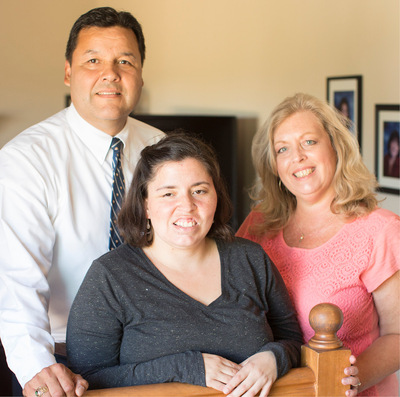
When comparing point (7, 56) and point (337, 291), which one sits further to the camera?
point (7, 56)

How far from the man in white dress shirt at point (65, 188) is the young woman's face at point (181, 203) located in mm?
344

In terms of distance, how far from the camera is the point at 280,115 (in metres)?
2.09

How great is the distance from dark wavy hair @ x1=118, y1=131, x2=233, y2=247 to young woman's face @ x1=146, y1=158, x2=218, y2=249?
0.07 ft

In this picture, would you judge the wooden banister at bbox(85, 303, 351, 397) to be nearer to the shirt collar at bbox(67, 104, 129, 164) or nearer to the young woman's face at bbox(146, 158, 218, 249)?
the young woman's face at bbox(146, 158, 218, 249)

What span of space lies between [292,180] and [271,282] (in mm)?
451

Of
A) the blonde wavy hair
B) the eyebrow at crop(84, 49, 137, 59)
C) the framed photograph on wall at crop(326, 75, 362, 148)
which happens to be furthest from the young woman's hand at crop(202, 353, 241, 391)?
the framed photograph on wall at crop(326, 75, 362, 148)

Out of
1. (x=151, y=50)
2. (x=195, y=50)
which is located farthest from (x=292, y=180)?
(x=151, y=50)

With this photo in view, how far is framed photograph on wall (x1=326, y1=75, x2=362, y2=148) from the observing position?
366cm

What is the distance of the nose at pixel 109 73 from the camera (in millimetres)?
1949

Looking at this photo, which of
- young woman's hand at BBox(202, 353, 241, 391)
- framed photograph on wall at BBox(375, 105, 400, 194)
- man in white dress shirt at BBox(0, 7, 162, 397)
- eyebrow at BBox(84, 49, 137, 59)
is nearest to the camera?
young woman's hand at BBox(202, 353, 241, 391)

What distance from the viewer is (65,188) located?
1.87 m

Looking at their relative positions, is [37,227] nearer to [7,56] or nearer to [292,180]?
[292,180]

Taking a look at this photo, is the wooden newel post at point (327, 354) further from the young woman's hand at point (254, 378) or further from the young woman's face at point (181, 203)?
the young woman's face at point (181, 203)

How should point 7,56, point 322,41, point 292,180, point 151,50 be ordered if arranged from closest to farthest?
1. point 292,180
2. point 322,41
3. point 7,56
4. point 151,50
